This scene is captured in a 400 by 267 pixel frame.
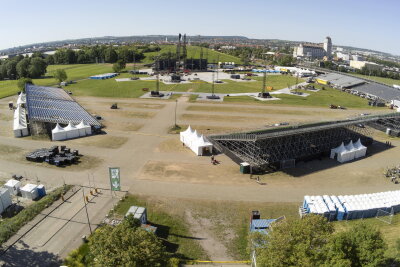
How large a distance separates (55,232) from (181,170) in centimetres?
1769

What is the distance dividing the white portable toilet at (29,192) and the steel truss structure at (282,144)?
26273mm

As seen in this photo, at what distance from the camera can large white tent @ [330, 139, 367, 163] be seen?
1730 inches

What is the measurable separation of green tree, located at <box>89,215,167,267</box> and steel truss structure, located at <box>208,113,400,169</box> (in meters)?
24.2

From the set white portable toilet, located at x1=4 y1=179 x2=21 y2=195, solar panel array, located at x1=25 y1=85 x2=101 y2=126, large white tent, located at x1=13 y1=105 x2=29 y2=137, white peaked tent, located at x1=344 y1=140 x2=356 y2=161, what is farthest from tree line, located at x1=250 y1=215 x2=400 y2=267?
large white tent, located at x1=13 y1=105 x2=29 y2=137

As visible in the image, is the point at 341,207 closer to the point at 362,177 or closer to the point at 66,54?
the point at 362,177

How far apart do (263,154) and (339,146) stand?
14.7 metres

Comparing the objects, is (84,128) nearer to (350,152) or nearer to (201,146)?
(201,146)

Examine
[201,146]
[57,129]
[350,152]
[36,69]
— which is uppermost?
[36,69]

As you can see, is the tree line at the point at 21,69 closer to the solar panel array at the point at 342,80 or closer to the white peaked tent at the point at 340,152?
the white peaked tent at the point at 340,152

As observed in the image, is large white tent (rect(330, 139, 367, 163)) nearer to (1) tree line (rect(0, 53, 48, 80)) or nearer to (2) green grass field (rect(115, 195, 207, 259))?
(2) green grass field (rect(115, 195, 207, 259))

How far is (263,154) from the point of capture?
41.0 m

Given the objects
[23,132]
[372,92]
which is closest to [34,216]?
[23,132]

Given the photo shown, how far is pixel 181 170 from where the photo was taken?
39281 mm

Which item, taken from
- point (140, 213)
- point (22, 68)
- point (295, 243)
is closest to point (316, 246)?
point (295, 243)
